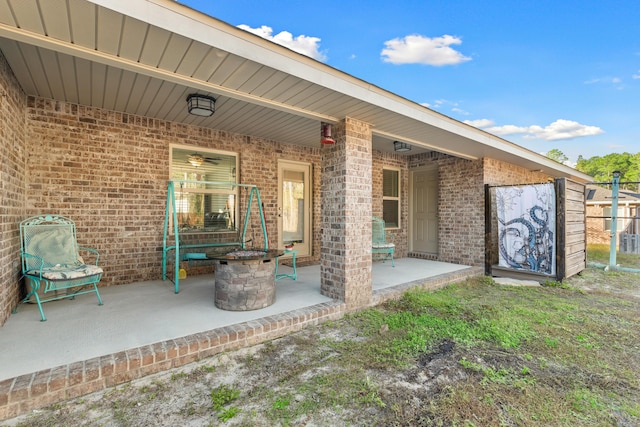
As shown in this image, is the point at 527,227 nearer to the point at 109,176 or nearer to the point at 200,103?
the point at 200,103

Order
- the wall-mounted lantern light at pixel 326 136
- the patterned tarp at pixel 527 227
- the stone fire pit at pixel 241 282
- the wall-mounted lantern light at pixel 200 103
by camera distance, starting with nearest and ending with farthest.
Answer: the stone fire pit at pixel 241 282, the wall-mounted lantern light at pixel 200 103, the wall-mounted lantern light at pixel 326 136, the patterned tarp at pixel 527 227

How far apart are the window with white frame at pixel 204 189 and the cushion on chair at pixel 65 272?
69.1 inches

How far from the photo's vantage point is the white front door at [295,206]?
6086 millimetres

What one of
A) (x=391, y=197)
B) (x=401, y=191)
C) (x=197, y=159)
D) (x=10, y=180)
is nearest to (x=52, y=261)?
(x=10, y=180)

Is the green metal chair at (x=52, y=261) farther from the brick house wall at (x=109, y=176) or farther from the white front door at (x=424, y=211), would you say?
the white front door at (x=424, y=211)

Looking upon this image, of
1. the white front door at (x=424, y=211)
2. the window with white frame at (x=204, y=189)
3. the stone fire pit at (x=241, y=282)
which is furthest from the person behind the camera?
the white front door at (x=424, y=211)

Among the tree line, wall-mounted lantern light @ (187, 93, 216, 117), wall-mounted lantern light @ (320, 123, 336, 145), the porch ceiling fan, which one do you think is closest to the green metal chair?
the porch ceiling fan

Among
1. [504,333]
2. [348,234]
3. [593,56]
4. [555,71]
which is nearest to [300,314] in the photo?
[348,234]

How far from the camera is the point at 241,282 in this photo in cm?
323

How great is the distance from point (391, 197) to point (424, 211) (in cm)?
97

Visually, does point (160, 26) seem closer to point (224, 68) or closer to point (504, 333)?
point (224, 68)

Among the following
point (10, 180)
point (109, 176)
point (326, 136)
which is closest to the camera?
point (10, 180)

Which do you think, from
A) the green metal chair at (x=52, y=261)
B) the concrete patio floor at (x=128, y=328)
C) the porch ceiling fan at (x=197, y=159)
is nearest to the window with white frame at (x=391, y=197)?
the concrete patio floor at (x=128, y=328)

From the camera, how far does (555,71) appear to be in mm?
13086
